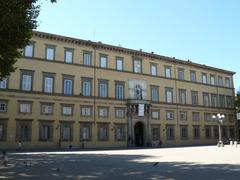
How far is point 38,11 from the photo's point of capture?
56.6ft

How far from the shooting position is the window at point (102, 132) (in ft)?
140

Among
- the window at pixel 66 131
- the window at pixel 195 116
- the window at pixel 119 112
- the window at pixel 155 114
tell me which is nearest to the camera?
the window at pixel 66 131

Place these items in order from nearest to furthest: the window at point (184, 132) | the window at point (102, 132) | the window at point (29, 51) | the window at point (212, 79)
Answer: the window at point (29, 51), the window at point (102, 132), the window at point (184, 132), the window at point (212, 79)

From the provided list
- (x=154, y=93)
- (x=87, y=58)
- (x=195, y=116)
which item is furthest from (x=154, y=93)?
(x=87, y=58)

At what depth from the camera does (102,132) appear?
4284cm

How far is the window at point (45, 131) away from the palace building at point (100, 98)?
0.06 m

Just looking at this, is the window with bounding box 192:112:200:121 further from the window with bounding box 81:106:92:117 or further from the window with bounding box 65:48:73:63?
the window with bounding box 65:48:73:63

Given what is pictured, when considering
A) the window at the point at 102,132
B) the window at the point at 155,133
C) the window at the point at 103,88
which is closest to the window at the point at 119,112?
the window at the point at 102,132

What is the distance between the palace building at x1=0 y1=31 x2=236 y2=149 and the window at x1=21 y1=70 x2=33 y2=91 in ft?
0.38

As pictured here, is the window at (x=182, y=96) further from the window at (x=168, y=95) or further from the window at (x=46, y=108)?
the window at (x=46, y=108)

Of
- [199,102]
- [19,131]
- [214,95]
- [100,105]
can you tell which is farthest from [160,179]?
[214,95]

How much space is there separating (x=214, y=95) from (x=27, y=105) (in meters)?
35.4

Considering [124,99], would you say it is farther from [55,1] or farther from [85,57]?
[55,1]

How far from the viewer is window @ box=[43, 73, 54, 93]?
130ft
